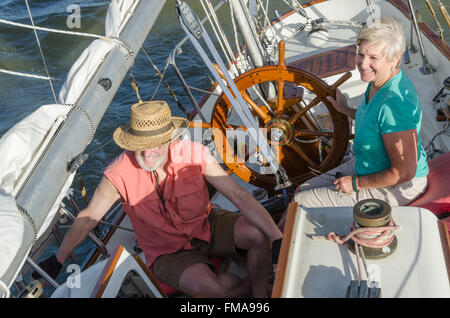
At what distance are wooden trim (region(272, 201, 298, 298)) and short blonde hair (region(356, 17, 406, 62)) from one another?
0.79 metres

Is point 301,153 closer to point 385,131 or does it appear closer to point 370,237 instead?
point 385,131

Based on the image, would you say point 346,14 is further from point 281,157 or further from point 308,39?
point 281,157

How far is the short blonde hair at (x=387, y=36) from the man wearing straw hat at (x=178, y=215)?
0.84 m

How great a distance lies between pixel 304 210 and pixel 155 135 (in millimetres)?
710

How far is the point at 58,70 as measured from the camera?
8148mm

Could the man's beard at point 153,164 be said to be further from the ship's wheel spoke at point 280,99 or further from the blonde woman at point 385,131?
the ship's wheel spoke at point 280,99

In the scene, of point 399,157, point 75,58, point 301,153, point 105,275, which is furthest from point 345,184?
point 75,58

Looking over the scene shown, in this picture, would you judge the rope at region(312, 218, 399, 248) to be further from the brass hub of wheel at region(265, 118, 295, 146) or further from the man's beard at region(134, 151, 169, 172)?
the brass hub of wheel at region(265, 118, 295, 146)

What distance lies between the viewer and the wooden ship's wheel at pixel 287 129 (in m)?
2.86

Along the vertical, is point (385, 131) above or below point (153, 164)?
above

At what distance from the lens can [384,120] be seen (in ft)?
7.07

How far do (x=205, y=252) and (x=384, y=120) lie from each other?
101 cm
